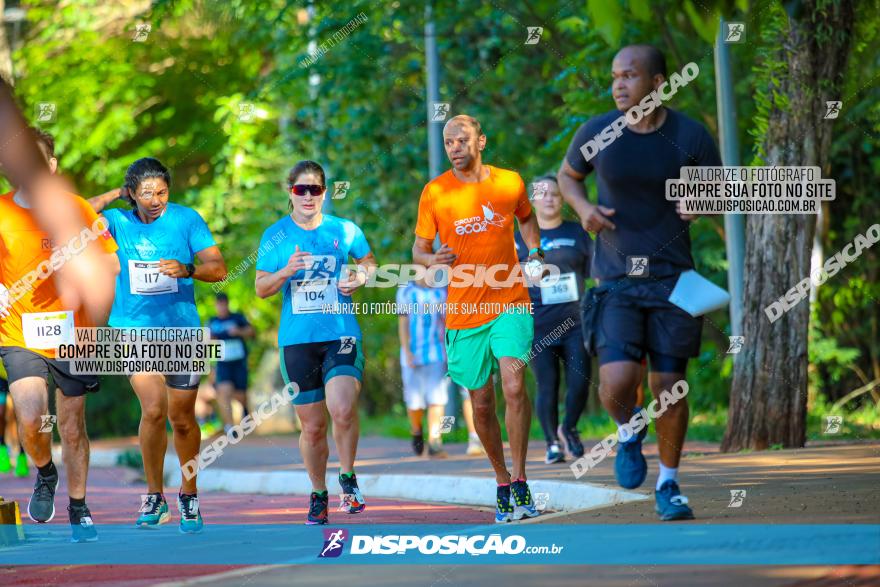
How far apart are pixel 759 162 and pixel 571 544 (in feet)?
22.8

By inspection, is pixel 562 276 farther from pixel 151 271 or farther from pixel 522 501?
pixel 151 271

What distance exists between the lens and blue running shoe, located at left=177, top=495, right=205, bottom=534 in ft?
30.6

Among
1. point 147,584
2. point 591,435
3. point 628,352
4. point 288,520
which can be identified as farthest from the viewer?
point 591,435

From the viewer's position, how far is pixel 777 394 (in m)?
12.7

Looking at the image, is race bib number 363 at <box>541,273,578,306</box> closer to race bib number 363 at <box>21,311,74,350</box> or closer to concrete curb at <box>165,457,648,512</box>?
concrete curb at <box>165,457,648,512</box>

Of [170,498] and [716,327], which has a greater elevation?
[716,327]

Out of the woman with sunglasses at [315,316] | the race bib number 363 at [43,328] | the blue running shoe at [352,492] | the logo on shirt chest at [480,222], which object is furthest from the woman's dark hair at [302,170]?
the blue running shoe at [352,492]

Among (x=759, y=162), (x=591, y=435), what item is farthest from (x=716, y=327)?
(x=759, y=162)

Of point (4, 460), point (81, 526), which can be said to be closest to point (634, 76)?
point (81, 526)

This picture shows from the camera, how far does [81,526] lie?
29.9 feet

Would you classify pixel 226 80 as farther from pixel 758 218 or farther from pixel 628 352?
pixel 628 352

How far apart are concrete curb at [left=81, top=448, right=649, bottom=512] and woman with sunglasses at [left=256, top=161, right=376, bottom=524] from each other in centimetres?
139

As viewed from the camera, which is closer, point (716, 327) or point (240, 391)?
point (716, 327)

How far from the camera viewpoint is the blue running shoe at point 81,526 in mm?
9070
